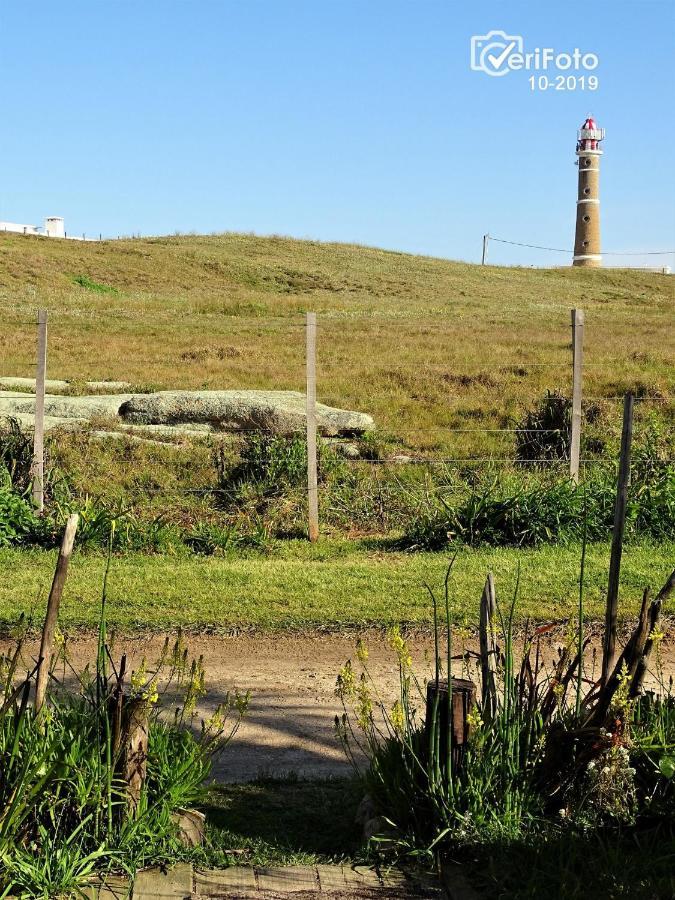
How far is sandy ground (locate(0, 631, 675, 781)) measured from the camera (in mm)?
5027

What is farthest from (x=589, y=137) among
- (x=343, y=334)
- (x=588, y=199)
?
(x=343, y=334)

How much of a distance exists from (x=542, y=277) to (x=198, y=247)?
20259mm

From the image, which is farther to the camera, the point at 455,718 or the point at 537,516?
the point at 537,516

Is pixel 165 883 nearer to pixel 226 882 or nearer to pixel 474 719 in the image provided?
pixel 226 882

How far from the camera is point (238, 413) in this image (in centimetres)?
1327

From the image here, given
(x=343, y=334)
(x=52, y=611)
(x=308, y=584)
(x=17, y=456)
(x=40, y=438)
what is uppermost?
(x=343, y=334)

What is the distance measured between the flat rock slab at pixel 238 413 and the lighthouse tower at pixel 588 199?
7046cm

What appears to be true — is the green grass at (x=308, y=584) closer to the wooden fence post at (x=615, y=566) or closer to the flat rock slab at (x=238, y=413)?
the wooden fence post at (x=615, y=566)

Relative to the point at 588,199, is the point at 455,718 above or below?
below

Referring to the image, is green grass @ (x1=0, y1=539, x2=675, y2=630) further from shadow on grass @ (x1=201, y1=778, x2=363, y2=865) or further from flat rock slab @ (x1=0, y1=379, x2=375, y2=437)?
flat rock slab @ (x1=0, y1=379, x2=375, y2=437)

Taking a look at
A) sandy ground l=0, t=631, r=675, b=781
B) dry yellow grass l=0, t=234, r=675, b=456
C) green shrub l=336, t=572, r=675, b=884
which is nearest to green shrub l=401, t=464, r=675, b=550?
sandy ground l=0, t=631, r=675, b=781

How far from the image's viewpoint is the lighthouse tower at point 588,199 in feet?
265

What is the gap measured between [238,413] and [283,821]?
9317mm

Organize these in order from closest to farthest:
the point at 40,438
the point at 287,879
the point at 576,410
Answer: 1. the point at 287,879
2. the point at 40,438
3. the point at 576,410
